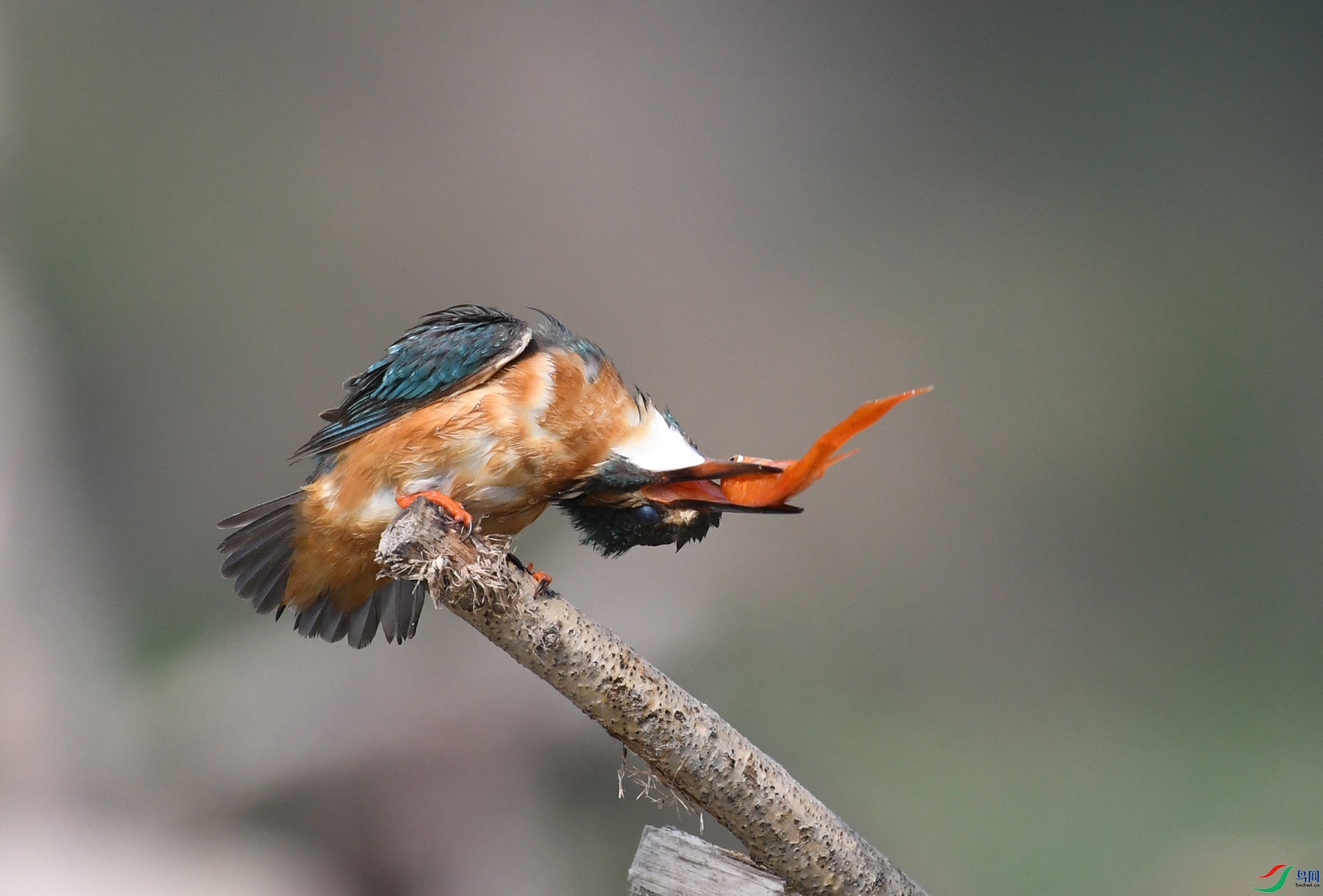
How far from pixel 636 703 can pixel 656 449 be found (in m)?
0.40

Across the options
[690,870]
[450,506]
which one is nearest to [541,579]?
[450,506]

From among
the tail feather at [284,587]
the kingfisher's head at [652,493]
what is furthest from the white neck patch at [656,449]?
the tail feather at [284,587]

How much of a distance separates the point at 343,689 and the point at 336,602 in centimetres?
100

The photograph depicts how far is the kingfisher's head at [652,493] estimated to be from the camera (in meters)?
1.47

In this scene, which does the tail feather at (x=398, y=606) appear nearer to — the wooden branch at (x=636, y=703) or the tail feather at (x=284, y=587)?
the tail feather at (x=284, y=587)

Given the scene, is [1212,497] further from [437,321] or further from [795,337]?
[437,321]

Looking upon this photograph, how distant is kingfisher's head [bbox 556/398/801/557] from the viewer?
1472mm

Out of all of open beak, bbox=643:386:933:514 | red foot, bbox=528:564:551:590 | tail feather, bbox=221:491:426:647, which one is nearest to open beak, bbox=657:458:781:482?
open beak, bbox=643:386:933:514

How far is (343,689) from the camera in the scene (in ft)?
8.38

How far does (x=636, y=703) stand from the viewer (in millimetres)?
1308

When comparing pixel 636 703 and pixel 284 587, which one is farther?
pixel 284 587

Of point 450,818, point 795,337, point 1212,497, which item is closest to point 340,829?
point 450,818

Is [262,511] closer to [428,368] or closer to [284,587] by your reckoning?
[284,587]

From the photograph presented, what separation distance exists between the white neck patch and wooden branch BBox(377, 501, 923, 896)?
10.2 inches
